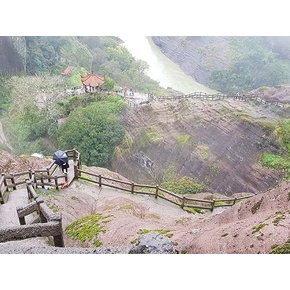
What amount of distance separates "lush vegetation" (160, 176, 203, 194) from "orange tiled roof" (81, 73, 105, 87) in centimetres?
793

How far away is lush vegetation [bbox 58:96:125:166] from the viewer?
18.5 meters

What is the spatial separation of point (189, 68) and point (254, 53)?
669 centimetres

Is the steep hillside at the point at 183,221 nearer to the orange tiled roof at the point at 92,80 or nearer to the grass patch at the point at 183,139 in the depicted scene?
the grass patch at the point at 183,139

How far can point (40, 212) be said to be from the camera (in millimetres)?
6945

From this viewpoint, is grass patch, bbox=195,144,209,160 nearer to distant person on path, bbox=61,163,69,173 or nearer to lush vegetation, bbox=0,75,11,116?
distant person on path, bbox=61,163,69,173

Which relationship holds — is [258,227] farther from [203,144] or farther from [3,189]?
[203,144]

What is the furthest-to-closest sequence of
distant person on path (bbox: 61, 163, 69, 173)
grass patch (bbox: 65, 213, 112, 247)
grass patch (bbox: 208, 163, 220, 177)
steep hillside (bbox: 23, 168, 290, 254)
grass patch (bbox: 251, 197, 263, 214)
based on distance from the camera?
grass patch (bbox: 208, 163, 220, 177)
distant person on path (bbox: 61, 163, 69, 173)
grass patch (bbox: 65, 213, 112, 247)
grass patch (bbox: 251, 197, 263, 214)
steep hillside (bbox: 23, 168, 290, 254)

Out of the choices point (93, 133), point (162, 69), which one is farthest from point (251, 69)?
point (93, 133)

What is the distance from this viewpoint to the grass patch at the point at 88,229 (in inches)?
279

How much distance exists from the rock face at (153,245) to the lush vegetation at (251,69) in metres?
22.8

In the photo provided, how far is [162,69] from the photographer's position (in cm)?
3228

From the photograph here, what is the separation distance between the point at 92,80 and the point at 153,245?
1639 centimetres

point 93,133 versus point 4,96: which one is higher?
point 4,96

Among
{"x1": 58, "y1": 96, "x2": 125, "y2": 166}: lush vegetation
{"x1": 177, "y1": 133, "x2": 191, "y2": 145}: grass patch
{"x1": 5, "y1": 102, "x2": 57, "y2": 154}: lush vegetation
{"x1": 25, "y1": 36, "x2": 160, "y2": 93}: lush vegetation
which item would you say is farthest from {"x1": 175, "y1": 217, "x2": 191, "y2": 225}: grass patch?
{"x1": 25, "y1": 36, "x2": 160, "y2": 93}: lush vegetation
